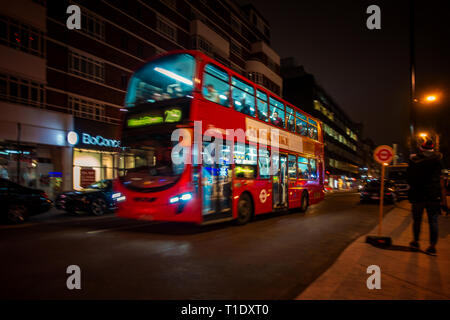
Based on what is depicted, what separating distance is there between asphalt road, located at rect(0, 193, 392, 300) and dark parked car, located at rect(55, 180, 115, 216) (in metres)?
3.44

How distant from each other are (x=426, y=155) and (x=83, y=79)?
2082cm

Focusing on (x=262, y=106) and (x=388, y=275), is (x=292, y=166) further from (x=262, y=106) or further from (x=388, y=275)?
(x=388, y=275)

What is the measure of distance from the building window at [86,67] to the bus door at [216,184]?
53.9ft

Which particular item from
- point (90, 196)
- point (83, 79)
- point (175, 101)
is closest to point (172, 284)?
point (175, 101)

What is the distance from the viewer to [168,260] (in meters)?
5.18

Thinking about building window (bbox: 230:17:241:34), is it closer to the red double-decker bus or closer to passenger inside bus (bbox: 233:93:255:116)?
the red double-decker bus

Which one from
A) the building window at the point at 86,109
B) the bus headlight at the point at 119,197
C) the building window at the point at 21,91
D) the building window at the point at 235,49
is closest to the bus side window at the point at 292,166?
the bus headlight at the point at 119,197

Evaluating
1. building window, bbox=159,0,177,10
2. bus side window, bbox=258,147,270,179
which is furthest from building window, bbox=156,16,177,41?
bus side window, bbox=258,147,270,179

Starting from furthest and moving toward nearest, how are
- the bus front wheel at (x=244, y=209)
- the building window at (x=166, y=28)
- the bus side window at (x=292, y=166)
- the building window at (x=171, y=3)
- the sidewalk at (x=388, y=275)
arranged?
the building window at (x=171, y=3) < the building window at (x=166, y=28) < the bus side window at (x=292, y=166) < the bus front wheel at (x=244, y=209) < the sidewalk at (x=388, y=275)

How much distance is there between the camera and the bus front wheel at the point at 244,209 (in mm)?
9195

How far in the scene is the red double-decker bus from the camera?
7383mm

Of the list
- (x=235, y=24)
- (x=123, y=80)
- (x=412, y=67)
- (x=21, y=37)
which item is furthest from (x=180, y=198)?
(x=235, y=24)

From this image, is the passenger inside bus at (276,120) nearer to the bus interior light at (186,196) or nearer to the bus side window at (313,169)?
the bus side window at (313,169)
